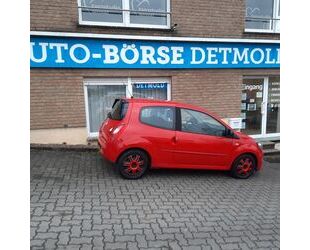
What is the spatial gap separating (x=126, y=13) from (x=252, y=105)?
4.53 m

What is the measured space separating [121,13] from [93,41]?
42.4 inches

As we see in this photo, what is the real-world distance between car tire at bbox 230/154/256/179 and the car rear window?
2434mm

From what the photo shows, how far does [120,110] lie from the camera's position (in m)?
5.57

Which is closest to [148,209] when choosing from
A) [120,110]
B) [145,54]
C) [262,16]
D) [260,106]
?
[120,110]

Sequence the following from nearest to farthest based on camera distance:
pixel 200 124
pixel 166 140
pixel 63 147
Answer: pixel 166 140, pixel 200 124, pixel 63 147

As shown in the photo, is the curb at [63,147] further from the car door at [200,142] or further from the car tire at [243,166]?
the car tire at [243,166]

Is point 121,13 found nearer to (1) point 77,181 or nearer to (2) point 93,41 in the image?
(2) point 93,41

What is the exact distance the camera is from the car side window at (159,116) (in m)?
5.50

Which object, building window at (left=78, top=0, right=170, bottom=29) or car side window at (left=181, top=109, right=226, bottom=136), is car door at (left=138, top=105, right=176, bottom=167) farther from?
building window at (left=78, top=0, right=170, bottom=29)

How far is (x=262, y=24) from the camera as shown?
8.83m

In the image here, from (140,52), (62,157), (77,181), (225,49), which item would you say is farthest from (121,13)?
(77,181)

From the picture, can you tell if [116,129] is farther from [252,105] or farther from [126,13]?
[252,105]

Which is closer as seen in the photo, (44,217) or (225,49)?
(44,217)

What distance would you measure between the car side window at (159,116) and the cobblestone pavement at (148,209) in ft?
3.31
